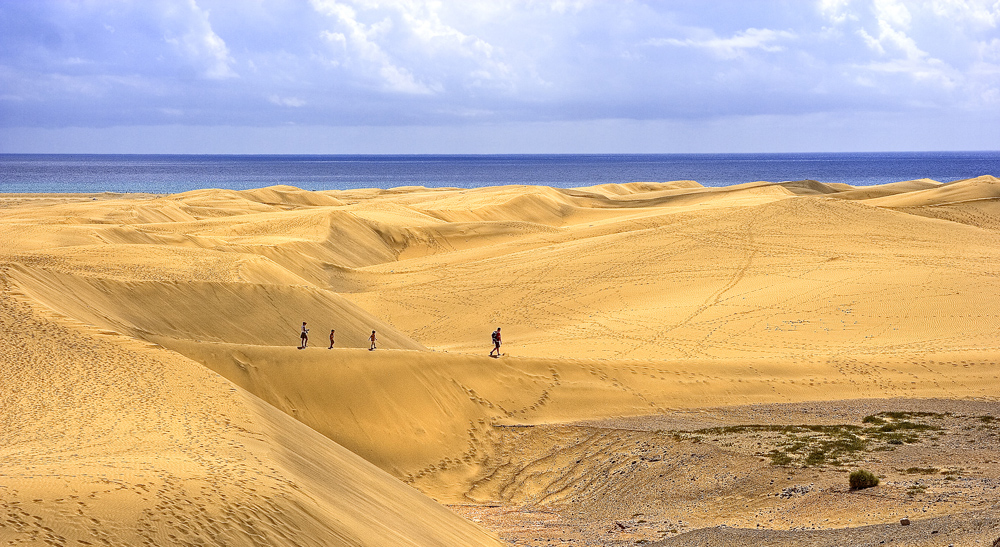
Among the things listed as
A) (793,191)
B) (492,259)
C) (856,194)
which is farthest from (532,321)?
(793,191)

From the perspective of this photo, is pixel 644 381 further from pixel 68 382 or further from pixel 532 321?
pixel 68 382

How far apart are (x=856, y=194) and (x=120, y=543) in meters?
62.5

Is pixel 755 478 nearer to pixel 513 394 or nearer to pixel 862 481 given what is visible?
pixel 862 481

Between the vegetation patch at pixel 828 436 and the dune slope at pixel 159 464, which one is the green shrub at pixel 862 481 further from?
the dune slope at pixel 159 464

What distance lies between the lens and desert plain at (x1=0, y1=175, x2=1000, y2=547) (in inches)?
335

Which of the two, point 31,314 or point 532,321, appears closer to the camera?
point 31,314

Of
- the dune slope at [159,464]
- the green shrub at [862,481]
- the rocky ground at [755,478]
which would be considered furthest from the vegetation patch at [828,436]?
the dune slope at [159,464]

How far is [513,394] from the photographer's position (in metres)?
17.0

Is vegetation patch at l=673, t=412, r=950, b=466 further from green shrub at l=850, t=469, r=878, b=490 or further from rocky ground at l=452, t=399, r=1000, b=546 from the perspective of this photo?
green shrub at l=850, t=469, r=878, b=490

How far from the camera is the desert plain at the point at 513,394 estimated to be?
8.51 m

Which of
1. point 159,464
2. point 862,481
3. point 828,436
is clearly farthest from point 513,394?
point 159,464

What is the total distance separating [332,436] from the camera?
1406 cm

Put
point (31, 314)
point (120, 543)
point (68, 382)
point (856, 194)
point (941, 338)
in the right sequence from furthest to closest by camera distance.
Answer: point (856, 194)
point (941, 338)
point (31, 314)
point (68, 382)
point (120, 543)

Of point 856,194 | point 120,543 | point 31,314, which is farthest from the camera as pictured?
point 856,194
